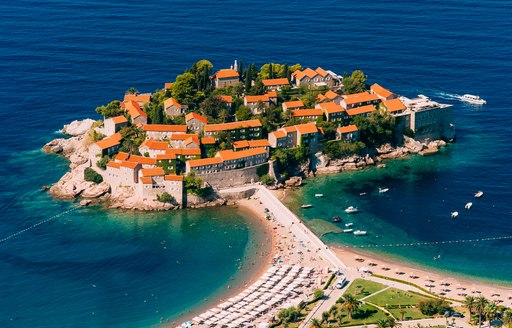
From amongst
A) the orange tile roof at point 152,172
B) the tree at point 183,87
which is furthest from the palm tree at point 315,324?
the tree at point 183,87

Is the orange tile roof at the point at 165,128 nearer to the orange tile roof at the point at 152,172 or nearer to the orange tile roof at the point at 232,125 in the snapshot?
the orange tile roof at the point at 232,125

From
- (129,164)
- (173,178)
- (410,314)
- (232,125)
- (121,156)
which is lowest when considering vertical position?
(410,314)

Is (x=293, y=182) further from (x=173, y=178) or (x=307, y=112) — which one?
(x=173, y=178)

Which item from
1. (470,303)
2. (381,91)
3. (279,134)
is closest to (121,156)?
(279,134)

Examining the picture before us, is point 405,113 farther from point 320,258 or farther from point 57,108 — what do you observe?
point 57,108

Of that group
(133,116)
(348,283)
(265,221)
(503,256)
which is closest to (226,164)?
(265,221)

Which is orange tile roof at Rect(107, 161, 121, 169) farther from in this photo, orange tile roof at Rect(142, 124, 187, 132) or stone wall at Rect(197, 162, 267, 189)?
stone wall at Rect(197, 162, 267, 189)

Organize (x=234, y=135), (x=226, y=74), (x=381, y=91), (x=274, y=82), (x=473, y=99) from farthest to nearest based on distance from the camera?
(x=473, y=99) < (x=381, y=91) < (x=274, y=82) < (x=226, y=74) < (x=234, y=135)
